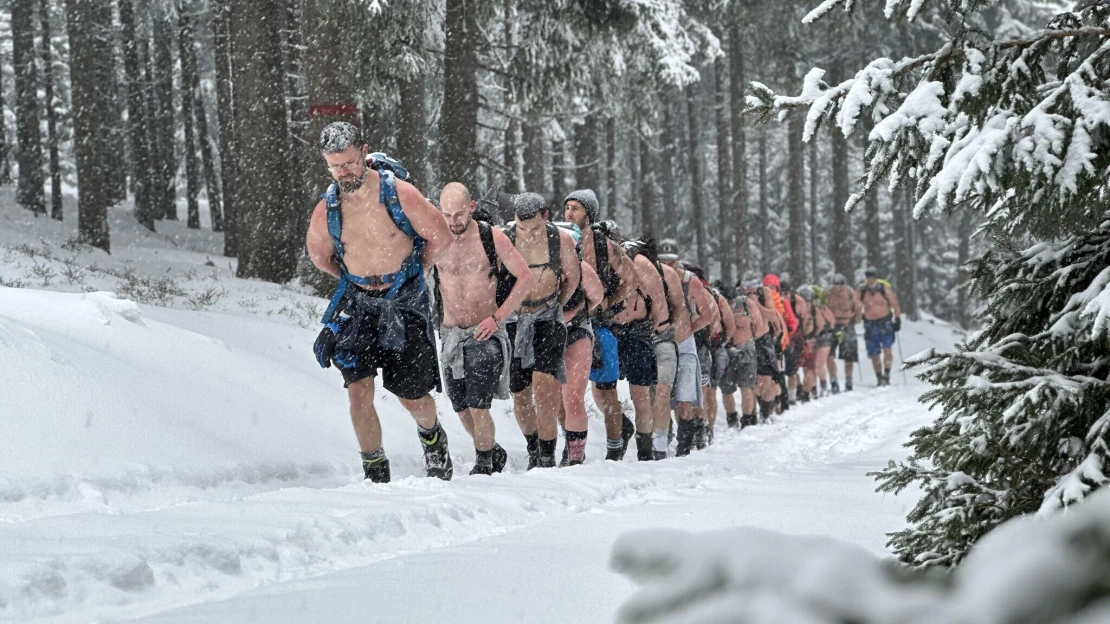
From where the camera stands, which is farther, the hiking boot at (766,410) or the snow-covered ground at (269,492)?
the hiking boot at (766,410)

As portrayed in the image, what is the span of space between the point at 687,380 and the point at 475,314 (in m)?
3.21

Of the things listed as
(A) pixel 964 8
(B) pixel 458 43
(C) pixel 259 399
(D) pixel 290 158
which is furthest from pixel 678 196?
(A) pixel 964 8

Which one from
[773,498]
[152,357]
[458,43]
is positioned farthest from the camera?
[458,43]

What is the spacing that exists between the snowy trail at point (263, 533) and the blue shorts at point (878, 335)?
628 inches

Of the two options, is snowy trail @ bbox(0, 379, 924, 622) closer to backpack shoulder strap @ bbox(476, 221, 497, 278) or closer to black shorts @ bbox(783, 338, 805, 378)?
backpack shoulder strap @ bbox(476, 221, 497, 278)

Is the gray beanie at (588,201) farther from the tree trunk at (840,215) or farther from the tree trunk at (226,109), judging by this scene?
the tree trunk at (840,215)

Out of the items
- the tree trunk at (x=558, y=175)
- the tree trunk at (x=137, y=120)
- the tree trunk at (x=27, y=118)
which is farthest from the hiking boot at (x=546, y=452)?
the tree trunk at (x=137, y=120)

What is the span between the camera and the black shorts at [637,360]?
9.15m

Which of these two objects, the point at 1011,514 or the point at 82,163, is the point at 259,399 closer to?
the point at 1011,514

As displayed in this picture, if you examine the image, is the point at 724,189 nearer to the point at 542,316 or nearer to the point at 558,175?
the point at 558,175

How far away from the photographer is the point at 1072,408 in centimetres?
282

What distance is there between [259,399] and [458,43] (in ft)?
22.6

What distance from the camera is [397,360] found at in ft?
20.3

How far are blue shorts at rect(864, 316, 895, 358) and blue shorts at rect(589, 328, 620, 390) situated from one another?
14254mm
